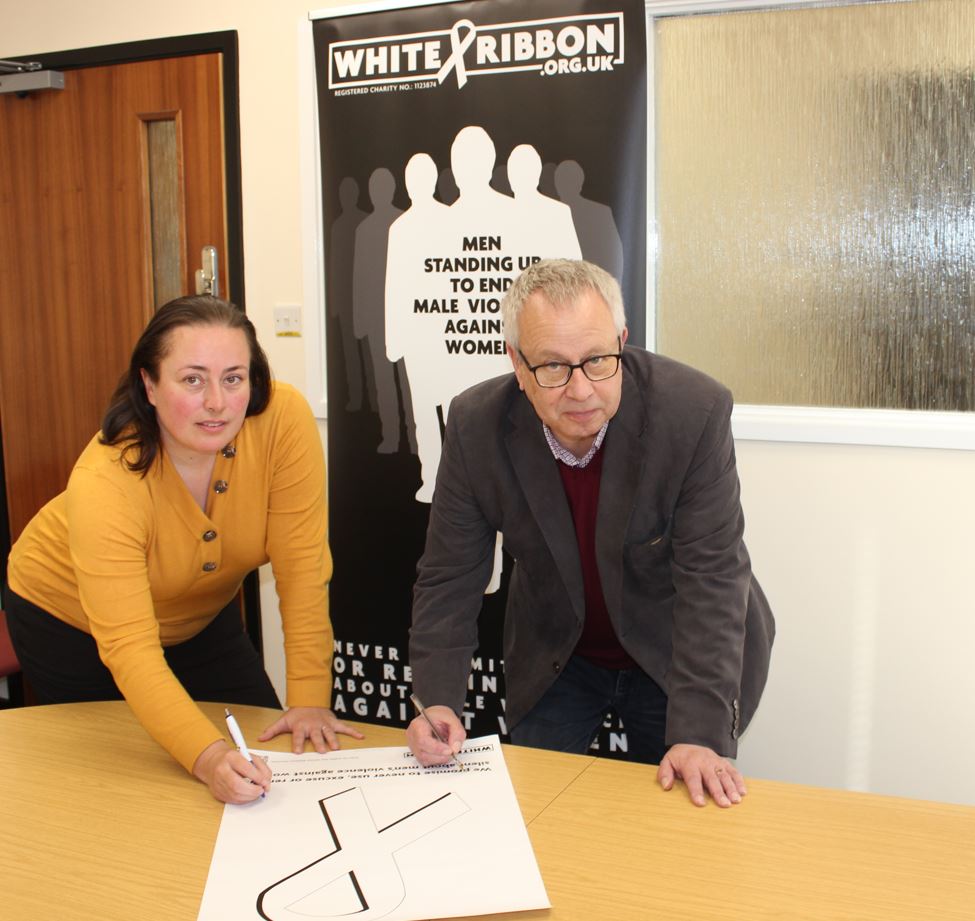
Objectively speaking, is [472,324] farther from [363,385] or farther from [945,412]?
[945,412]

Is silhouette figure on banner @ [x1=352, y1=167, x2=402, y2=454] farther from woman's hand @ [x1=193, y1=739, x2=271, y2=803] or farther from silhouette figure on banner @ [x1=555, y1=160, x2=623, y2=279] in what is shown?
woman's hand @ [x1=193, y1=739, x2=271, y2=803]

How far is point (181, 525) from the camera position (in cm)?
180

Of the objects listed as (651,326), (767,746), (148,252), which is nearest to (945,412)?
(651,326)

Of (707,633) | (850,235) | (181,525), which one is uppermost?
(850,235)

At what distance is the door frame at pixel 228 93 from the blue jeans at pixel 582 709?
1.74 metres

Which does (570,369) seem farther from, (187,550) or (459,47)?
(459,47)

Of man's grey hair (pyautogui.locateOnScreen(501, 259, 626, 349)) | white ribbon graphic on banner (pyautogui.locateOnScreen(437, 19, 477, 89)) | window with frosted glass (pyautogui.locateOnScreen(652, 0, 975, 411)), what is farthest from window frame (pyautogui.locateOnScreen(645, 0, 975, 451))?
man's grey hair (pyautogui.locateOnScreen(501, 259, 626, 349))

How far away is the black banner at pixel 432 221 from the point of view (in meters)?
2.80

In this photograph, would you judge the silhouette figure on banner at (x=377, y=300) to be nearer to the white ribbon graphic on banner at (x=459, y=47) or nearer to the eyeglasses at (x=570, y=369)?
the white ribbon graphic on banner at (x=459, y=47)

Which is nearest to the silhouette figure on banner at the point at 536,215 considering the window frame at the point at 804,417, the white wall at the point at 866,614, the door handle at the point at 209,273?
the window frame at the point at 804,417

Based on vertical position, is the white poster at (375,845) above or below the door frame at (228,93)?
below

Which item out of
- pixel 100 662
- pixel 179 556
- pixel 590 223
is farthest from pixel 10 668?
pixel 590 223

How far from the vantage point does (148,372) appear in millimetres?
1756

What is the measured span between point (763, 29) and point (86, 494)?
2124 mm
